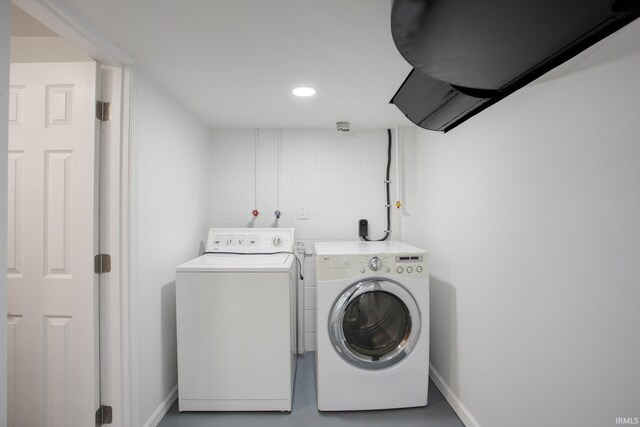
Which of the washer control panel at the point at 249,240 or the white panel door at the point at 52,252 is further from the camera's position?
the washer control panel at the point at 249,240

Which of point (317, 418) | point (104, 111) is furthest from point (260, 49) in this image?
point (317, 418)

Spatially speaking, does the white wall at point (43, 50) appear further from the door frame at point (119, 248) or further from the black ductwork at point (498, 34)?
the black ductwork at point (498, 34)

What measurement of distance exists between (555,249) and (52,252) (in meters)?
2.32

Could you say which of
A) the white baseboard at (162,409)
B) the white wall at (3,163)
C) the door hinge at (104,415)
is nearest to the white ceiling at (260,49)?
the white wall at (3,163)

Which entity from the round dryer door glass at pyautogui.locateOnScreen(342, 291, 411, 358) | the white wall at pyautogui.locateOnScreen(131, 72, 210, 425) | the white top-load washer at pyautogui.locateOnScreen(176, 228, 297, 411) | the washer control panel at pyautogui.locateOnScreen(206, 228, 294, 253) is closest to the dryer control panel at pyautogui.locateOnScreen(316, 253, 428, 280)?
the round dryer door glass at pyautogui.locateOnScreen(342, 291, 411, 358)

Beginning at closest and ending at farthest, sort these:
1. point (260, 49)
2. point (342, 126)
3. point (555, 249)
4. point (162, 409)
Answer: point (555, 249) < point (260, 49) < point (162, 409) < point (342, 126)

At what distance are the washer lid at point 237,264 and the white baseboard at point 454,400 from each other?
1.43m

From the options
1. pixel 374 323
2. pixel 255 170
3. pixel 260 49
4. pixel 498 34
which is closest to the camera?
pixel 498 34

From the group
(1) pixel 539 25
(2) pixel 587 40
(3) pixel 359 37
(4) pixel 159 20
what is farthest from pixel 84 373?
(2) pixel 587 40

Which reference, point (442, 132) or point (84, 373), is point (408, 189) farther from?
point (84, 373)

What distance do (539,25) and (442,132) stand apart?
127cm

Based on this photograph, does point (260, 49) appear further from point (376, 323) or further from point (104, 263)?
point (376, 323)

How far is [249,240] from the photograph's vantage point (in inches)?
93.4

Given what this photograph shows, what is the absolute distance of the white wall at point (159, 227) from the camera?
5.11 feet
